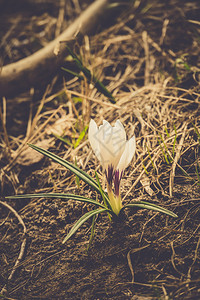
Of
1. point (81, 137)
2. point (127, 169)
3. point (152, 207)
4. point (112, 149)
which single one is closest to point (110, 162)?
point (112, 149)

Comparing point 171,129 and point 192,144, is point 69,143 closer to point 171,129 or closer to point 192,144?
point 171,129

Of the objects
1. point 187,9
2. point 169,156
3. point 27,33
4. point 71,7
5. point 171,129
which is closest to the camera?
point 169,156

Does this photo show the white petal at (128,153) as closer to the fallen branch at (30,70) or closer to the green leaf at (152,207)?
the green leaf at (152,207)

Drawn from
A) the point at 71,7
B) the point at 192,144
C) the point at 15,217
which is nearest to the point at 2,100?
the point at 15,217

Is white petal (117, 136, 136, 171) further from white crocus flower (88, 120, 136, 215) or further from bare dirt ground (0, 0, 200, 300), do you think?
bare dirt ground (0, 0, 200, 300)

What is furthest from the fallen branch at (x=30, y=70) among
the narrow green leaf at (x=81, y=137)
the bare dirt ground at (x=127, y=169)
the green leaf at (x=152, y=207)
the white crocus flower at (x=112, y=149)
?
the green leaf at (x=152, y=207)

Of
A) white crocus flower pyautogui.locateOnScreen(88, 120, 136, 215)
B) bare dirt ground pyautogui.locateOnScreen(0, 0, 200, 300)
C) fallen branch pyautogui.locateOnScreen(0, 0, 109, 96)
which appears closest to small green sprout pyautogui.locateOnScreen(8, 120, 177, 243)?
white crocus flower pyautogui.locateOnScreen(88, 120, 136, 215)

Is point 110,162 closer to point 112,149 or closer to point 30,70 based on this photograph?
point 112,149
